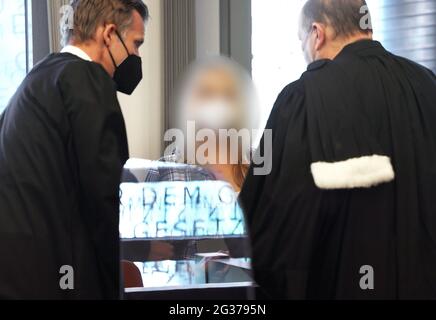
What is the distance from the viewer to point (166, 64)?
3086 millimetres

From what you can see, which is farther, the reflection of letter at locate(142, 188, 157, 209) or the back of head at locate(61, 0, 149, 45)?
the back of head at locate(61, 0, 149, 45)

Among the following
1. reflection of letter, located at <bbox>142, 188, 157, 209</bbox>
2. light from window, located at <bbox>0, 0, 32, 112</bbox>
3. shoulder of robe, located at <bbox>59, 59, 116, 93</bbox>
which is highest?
light from window, located at <bbox>0, 0, 32, 112</bbox>

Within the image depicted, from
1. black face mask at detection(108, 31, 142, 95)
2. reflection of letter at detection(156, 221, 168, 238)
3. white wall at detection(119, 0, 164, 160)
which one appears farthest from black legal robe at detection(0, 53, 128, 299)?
white wall at detection(119, 0, 164, 160)

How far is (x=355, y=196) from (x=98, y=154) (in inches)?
22.5

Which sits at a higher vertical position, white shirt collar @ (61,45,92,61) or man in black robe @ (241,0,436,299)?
white shirt collar @ (61,45,92,61)

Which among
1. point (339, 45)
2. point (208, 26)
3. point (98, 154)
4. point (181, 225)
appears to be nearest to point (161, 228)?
point (181, 225)

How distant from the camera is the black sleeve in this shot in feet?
4.12

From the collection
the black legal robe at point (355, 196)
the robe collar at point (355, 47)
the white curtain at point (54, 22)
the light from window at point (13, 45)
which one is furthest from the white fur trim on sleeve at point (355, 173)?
the light from window at point (13, 45)

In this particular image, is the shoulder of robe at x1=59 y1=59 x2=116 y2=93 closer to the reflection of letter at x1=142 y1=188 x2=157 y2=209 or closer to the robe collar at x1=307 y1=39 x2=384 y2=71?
the reflection of letter at x1=142 y1=188 x2=157 y2=209

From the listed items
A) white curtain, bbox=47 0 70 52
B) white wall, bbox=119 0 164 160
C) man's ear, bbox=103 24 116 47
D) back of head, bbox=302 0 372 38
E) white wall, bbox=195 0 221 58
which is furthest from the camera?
white wall, bbox=195 0 221 58

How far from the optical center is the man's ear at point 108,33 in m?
1.45

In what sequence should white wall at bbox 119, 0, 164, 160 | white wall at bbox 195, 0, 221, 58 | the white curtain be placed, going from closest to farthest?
the white curtain < white wall at bbox 119, 0, 164, 160 < white wall at bbox 195, 0, 221, 58

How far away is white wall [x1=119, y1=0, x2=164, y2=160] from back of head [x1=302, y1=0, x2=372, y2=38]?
71.1 inches

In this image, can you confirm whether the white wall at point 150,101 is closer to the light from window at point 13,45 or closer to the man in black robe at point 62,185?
the light from window at point 13,45
